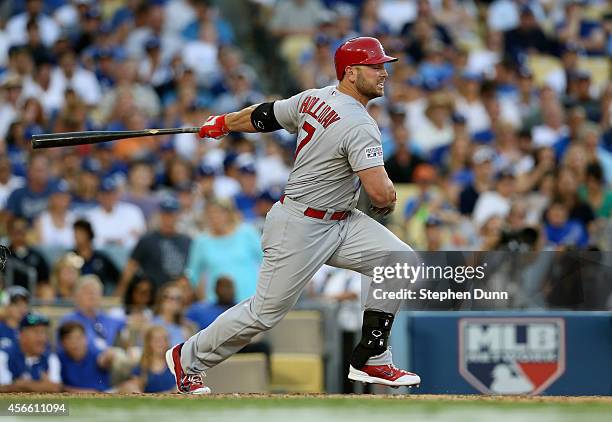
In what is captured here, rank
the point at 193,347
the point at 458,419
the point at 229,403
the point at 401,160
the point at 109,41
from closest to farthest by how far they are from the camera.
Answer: the point at 458,419, the point at 229,403, the point at 193,347, the point at 401,160, the point at 109,41

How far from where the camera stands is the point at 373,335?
7.77 meters

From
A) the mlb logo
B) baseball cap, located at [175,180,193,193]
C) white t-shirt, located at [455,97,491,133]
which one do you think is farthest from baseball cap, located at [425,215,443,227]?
white t-shirt, located at [455,97,491,133]

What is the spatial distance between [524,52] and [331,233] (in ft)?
34.8

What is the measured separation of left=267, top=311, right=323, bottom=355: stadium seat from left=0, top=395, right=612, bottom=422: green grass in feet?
11.3

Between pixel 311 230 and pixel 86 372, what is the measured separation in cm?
308

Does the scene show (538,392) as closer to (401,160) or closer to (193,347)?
(193,347)

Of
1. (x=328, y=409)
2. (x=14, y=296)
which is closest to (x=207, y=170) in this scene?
(x=14, y=296)

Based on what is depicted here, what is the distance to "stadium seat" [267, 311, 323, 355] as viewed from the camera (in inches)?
448

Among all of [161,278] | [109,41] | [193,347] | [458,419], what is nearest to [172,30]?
[109,41]

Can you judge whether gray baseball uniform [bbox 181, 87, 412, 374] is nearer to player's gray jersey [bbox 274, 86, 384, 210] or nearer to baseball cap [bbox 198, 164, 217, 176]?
player's gray jersey [bbox 274, 86, 384, 210]

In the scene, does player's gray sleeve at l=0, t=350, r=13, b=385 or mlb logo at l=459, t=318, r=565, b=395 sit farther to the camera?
player's gray sleeve at l=0, t=350, r=13, b=385

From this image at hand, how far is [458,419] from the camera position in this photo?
6691 millimetres

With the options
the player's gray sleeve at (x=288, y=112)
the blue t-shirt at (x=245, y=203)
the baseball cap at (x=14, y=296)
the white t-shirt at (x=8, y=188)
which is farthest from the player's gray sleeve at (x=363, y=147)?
the white t-shirt at (x=8, y=188)

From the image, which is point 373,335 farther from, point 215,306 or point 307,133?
point 215,306
